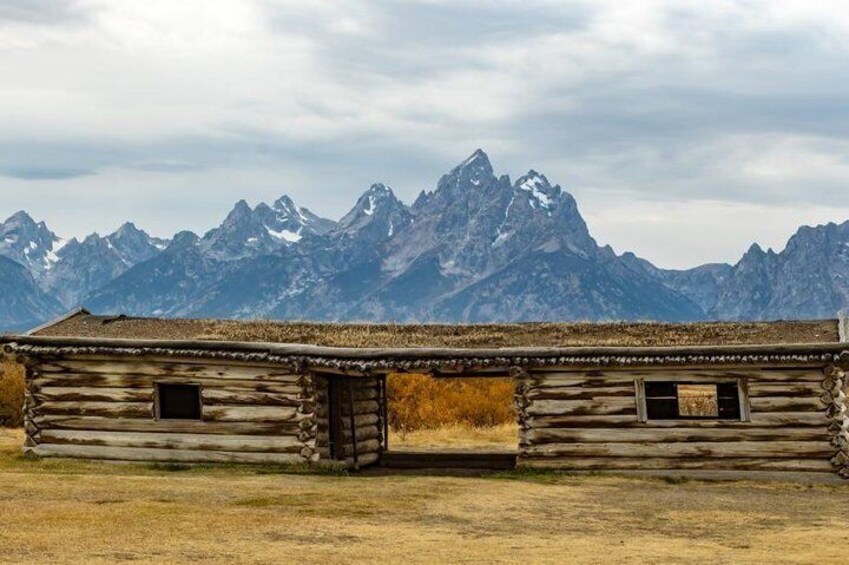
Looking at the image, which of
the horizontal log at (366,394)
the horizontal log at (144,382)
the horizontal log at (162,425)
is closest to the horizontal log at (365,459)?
the horizontal log at (366,394)

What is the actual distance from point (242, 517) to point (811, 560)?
713cm

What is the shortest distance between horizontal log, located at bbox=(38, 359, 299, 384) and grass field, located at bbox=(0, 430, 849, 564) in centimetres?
177

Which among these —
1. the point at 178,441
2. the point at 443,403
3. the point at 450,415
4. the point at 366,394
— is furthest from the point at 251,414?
the point at 443,403

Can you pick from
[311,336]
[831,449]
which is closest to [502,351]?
[311,336]

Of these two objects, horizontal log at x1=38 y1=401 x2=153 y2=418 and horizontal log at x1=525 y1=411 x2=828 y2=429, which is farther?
horizontal log at x1=38 y1=401 x2=153 y2=418

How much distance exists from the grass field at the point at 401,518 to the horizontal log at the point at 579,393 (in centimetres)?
149

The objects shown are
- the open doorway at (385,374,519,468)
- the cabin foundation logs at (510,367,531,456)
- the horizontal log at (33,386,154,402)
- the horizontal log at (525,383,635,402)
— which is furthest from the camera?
the open doorway at (385,374,519,468)

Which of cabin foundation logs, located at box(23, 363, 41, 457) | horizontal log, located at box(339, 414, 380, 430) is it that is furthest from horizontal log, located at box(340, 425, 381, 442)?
cabin foundation logs, located at box(23, 363, 41, 457)

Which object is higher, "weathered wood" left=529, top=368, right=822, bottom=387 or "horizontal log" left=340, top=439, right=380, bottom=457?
"weathered wood" left=529, top=368, right=822, bottom=387

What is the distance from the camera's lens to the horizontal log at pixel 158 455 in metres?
22.3

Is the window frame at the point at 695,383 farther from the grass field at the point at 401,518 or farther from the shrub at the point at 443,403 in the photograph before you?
the shrub at the point at 443,403

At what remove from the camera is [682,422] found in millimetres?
21688

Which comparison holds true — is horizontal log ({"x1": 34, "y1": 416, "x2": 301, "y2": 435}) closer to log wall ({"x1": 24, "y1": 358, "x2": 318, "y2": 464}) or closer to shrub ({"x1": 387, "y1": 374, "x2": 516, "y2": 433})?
log wall ({"x1": 24, "y1": 358, "x2": 318, "y2": 464})

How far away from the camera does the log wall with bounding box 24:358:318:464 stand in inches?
876
